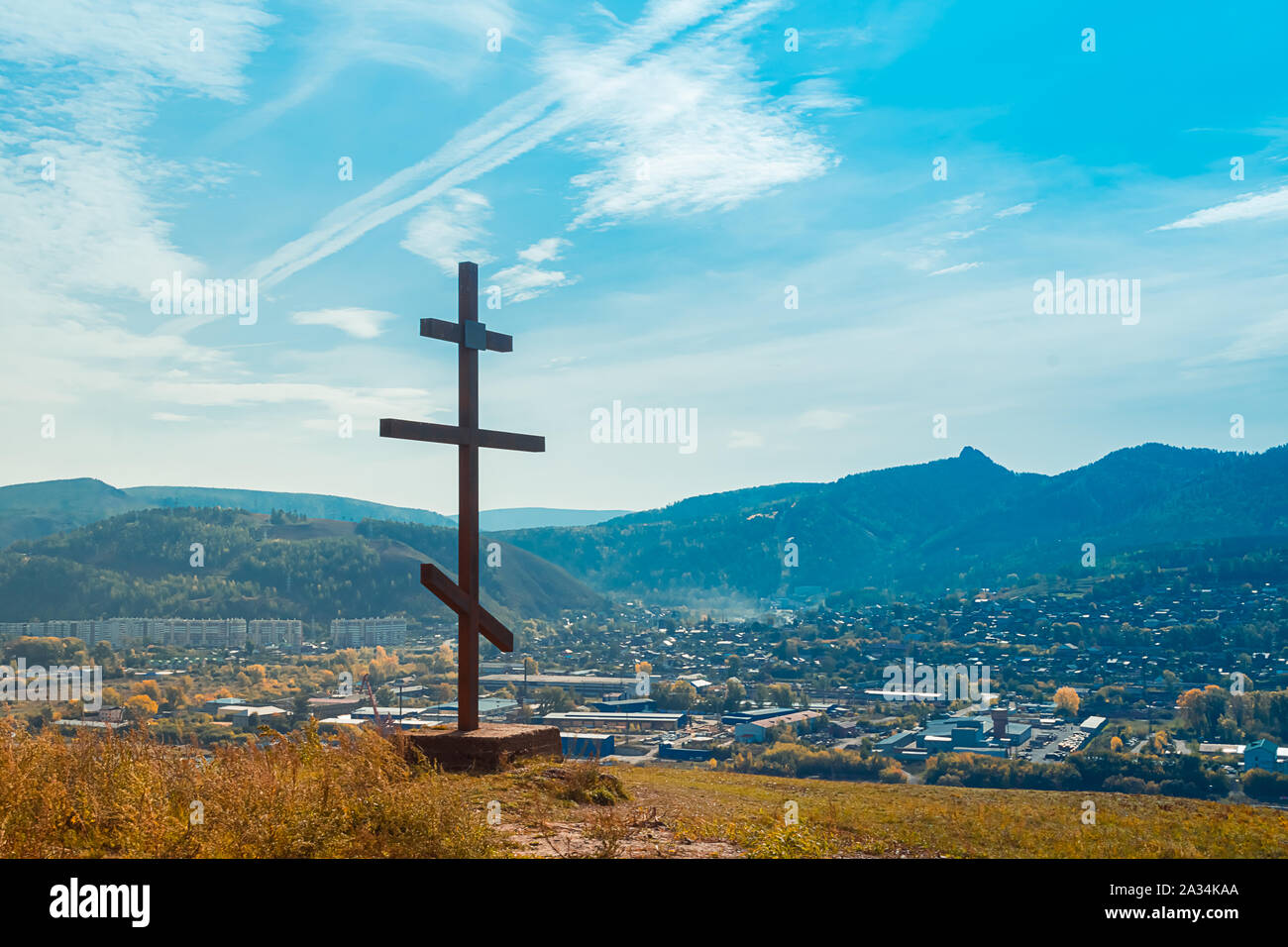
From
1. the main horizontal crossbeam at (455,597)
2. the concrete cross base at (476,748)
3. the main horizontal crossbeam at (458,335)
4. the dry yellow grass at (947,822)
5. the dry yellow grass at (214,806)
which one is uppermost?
the main horizontal crossbeam at (458,335)

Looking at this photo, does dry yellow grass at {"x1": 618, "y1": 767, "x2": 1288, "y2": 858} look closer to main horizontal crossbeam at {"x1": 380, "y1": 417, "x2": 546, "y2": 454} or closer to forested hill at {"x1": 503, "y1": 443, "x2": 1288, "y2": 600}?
main horizontal crossbeam at {"x1": 380, "y1": 417, "x2": 546, "y2": 454}

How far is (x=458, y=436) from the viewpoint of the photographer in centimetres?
1039

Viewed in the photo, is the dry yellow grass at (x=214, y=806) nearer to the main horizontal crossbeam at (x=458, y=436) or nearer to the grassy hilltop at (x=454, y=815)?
the grassy hilltop at (x=454, y=815)

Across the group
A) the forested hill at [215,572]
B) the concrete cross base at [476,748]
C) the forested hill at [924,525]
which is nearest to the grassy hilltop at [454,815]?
the concrete cross base at [476,748]

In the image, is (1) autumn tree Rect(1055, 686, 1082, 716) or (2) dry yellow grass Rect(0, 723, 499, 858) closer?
(2) dry yellow grass Rect(0, 723, 499, 858)

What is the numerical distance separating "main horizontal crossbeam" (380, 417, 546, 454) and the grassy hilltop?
3.16 m

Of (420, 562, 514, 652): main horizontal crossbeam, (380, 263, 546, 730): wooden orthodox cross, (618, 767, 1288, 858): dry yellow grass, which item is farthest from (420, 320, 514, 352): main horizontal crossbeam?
(618, 767, 1288, 858): dry yellow grass

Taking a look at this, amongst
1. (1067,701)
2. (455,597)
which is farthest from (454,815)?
(1067,701)

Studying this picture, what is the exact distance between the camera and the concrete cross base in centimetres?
959

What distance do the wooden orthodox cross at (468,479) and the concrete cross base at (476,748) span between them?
1.51 feet

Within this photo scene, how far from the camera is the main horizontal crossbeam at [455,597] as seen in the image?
982 cm
